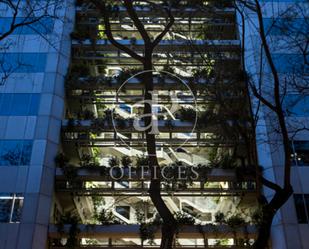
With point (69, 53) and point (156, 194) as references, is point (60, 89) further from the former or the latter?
point (156, 194)

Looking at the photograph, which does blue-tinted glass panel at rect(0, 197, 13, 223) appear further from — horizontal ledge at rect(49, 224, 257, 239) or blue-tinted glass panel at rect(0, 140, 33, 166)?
horizontal ledge at rect(49, 224, 257, 239)

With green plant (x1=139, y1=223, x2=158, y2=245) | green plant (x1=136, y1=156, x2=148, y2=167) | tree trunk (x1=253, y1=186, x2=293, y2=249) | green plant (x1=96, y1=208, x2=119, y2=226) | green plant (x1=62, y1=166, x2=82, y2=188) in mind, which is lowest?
tree trunk (x1=253, y1=186, x2=293, y2=249)

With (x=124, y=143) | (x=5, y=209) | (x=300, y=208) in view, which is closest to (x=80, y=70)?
(x=124, y=143)

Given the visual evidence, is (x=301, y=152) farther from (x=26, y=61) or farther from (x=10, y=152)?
(x=26, y=61)

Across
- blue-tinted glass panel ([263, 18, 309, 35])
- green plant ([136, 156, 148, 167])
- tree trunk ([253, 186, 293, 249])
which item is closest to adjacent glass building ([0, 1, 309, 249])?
green plant ([136, 156, 148, 167])

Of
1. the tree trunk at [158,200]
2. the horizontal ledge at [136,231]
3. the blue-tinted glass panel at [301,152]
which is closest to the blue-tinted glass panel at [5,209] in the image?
the horizontal ledge at [136,231]

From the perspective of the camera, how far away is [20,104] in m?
17.0

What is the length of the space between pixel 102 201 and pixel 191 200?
4.62 metres

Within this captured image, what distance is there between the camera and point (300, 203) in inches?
575

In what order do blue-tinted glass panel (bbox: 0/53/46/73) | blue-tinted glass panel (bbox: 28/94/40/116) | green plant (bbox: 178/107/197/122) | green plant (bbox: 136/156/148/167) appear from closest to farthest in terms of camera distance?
green plant (bbox: 136/156/148/167)
blue-tinted glass panel (bbox: 28/94/40/116)
green plant (bbox: 178/107/197/122)
blue-tinted glass panel (bbox: 0/53/46/73)

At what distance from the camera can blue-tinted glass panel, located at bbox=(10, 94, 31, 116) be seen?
1681cm

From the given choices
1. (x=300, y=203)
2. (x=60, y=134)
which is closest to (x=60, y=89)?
(x=60, y=134)

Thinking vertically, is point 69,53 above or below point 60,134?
above

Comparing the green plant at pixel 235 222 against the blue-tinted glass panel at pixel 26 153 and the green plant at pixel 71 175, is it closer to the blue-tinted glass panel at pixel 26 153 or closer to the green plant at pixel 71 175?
the green plant at pixel 71 175
